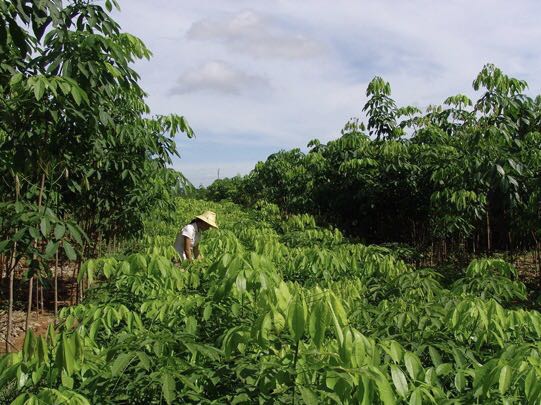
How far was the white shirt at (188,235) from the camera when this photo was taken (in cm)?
478

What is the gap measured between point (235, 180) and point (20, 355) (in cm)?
2260

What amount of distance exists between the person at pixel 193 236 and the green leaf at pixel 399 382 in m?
3.50

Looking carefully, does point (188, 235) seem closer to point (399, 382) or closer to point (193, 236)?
point (193, 236)

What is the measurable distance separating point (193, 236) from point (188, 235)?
4.4 inches

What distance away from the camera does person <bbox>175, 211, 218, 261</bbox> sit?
4.73 meters

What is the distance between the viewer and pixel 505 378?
4.25 feet

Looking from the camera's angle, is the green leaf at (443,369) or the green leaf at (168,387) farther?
the green leaf at (443,369)

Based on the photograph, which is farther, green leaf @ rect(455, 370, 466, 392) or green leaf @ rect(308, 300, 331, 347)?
green leaf @ rect(455, 370, 466, 392)

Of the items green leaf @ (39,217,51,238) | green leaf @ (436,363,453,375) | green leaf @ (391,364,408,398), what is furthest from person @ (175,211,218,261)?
green leaf @ (391,364,408,398)

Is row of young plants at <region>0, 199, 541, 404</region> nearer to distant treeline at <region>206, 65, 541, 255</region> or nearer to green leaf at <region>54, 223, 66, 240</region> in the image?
green leaf at <region>54, 223, 66, 240</region>

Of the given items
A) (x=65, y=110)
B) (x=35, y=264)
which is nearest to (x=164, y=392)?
(x=35, y=264)

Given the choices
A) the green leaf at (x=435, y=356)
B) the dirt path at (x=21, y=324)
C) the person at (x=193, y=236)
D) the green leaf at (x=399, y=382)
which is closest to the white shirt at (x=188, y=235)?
the person at (x=193, y=236)

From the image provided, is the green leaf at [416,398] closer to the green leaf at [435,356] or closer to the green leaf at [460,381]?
the green leaf at [460,381]

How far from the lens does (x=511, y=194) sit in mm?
4969
